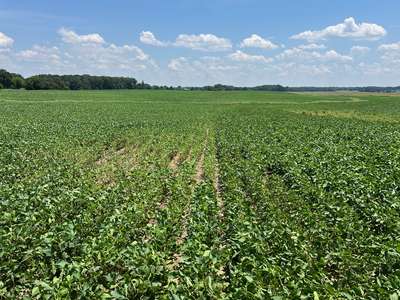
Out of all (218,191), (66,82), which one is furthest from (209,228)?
(66,82)

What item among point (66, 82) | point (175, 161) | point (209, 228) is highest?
point (66, 82)

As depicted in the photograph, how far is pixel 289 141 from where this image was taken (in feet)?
67.8

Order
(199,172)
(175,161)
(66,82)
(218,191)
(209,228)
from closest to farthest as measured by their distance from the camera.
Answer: (209,228), (218,191), (199,172), (175,161), (66,82)

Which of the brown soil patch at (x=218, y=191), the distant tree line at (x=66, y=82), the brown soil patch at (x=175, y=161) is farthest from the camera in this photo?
the distant tree line at (x=66, y=82)

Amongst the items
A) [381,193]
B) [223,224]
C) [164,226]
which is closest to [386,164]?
[381,193]

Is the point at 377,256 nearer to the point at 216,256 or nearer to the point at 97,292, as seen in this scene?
the point at 216,256

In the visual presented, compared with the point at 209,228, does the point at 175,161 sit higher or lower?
lower

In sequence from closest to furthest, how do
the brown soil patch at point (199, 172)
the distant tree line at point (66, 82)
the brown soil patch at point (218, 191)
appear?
the brown soil patch at point (218, 191) < the brown soil patch at point (199, 172) < the distant tree line at point (66, 82)

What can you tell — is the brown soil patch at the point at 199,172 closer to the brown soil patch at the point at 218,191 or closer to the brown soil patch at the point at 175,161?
the brown soil patch at the point at 218,191

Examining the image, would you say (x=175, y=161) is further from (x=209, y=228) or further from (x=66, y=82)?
(x=66, y=82)

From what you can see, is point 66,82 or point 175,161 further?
point 66,82

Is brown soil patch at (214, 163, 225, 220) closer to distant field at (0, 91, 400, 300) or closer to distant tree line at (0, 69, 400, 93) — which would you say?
distant field at (0, 91, 400, 300)

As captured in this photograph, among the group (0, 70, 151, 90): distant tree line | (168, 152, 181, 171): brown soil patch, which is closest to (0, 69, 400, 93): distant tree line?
(0, 70, 151, 90): distant tree line

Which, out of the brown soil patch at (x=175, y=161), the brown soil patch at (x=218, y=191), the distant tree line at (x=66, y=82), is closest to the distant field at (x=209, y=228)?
the brown soil patch at (x=218, y=191)
